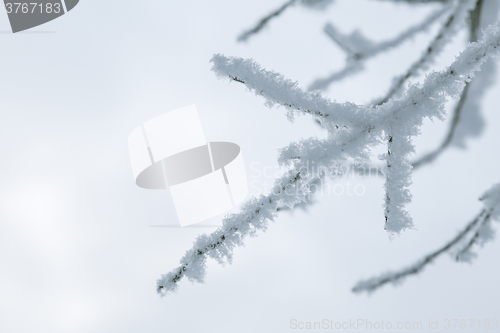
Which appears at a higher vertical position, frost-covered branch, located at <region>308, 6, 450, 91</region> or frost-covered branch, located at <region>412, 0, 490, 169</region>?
frost-covered branch, located at <region>308, 6, 450, 91</region>

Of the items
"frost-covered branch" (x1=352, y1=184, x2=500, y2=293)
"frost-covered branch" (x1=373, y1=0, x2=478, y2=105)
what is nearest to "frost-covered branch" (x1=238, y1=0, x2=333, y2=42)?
"frost-covered branch" (x1=373, y1=0, x2=478, y2=105)

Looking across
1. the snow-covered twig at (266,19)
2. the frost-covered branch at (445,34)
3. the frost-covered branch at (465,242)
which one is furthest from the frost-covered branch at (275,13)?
the frost-covered branch at (465,242)

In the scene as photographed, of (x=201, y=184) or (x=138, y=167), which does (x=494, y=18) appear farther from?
(x=138, y=167)

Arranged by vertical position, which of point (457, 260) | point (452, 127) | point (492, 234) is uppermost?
point (452, 127)

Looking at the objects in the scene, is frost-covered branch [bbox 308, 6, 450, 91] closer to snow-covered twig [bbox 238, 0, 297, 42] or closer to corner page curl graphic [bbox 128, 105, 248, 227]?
snow-covered twig [bbox 238, 0, 297, 42]

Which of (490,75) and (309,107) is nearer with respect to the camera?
(309,107)

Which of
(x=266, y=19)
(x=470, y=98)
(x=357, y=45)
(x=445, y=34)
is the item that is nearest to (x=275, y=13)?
(x=266, y=19)

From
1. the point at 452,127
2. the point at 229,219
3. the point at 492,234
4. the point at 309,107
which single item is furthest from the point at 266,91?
the point at 492,234
